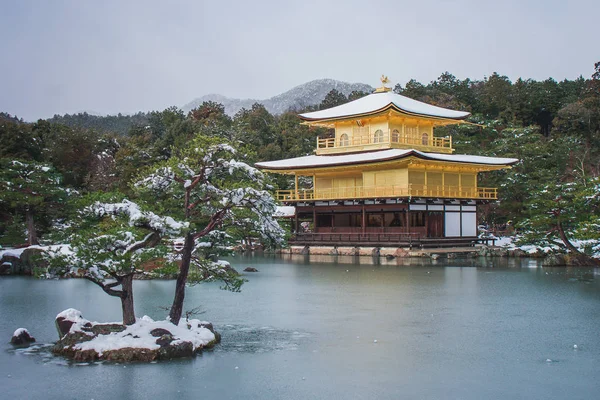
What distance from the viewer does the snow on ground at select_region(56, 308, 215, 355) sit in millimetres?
12156

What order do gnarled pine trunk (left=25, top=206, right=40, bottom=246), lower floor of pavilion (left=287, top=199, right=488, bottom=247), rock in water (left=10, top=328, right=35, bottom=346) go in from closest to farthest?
rock in water (left=10, top=328, right=35, bottom=346) → gnarled pine trunk (left=25, top=206, right=40, bottom=246) → lower floor of pavilion (left=287, top=199, right=488, bottom=247)

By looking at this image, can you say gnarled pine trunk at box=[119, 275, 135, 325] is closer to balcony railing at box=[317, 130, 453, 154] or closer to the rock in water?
the rock in water

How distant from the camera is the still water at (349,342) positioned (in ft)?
34.4

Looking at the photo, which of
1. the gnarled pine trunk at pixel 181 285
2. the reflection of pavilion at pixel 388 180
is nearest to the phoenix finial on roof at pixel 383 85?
the reflection of pavilion at pixel 388 180

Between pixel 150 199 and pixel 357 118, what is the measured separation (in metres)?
28.6

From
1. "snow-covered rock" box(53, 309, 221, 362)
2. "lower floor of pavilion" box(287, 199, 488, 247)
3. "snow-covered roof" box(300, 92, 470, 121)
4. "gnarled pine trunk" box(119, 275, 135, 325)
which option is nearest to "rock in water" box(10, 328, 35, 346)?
"snow-covered rock" box(53, 309, 221, 362)

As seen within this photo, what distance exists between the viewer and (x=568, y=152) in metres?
47.1

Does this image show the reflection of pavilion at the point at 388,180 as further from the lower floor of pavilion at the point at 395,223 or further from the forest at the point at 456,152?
the forest at the point at 456,152

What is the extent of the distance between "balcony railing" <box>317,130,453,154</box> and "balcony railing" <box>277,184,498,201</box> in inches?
115

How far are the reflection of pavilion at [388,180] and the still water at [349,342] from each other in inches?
541

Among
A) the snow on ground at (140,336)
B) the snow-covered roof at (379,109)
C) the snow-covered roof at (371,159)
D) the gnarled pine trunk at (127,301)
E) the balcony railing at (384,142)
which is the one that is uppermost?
the snow-covered roof at (379,109)

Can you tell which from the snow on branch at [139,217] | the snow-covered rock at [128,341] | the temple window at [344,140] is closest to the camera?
the snow-covered rock at [128,341]

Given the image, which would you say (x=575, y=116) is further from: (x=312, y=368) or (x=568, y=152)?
(x=312, y=368)

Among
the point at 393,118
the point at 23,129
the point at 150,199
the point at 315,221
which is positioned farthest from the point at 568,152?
the point at 150,199
